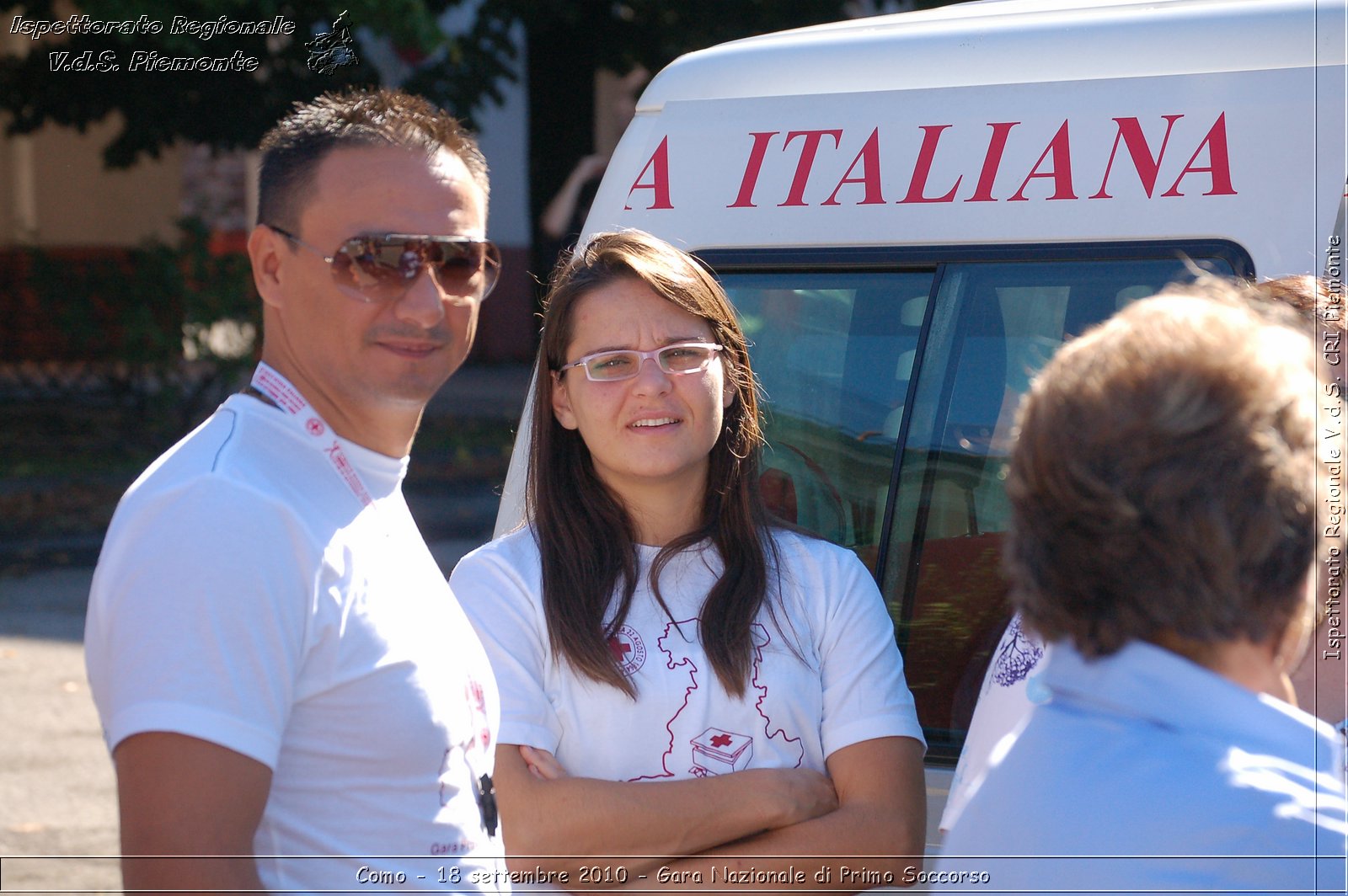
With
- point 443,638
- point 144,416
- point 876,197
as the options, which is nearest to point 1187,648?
point 443,638

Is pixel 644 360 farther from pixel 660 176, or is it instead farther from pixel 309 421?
pixel 309 421

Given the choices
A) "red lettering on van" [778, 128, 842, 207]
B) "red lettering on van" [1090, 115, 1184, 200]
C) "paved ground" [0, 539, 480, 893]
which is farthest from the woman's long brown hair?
"paved ground" [0, 539, 480, 893]

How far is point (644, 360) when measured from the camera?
2.40 metres

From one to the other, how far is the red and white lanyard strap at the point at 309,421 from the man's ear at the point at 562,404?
Answer: 916mm

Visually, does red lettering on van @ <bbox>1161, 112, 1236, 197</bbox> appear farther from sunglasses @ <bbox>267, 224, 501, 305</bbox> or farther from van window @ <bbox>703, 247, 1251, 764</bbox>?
sunglasses @ <bbox>267, 224, 501, 305</bbox>

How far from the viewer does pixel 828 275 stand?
8.71ft

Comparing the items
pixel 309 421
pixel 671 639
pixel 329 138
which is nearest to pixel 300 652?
pixel 309 421

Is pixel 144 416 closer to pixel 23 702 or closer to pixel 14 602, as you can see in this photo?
pixel 14 602

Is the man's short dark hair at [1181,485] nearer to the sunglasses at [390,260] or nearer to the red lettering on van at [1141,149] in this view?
the sunglasses at [390,260]

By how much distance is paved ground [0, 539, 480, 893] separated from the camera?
4.59 meters

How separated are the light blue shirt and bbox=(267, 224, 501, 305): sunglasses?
2.84 feet

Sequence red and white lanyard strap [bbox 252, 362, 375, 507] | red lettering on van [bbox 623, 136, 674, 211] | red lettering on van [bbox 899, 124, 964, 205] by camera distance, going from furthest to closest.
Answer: red lettering on van [bbox 623, 136, 674, 211] < red lettering on van [bbox 899, 124, 964, 205] < red and white lanyard strap [bbox 252, 362, 375, 507]

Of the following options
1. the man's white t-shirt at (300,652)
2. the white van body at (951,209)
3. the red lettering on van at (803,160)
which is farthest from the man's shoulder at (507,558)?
the red lettering on van at (803,160)

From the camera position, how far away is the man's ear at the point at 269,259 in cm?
164
